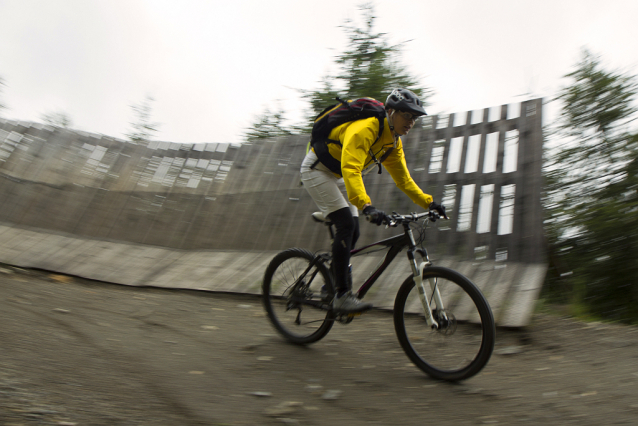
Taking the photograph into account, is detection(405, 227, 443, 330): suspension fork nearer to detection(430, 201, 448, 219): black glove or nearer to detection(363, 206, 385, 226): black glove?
detection(430, 201, 448, 219): black glove

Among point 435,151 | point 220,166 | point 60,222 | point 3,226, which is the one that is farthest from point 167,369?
point 3,226

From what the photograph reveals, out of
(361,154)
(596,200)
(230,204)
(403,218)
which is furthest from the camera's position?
(230,204)

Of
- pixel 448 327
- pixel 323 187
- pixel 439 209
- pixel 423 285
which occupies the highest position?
pixel 323 187

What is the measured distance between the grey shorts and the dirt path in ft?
4.02

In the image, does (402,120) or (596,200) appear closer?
(402,120)

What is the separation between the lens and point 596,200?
5281 mm

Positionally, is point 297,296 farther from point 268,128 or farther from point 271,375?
point 268,128

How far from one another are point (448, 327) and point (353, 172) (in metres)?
1.25

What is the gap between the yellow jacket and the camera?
345cm

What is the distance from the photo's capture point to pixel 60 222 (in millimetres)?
7641

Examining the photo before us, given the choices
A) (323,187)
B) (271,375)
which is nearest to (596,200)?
(323,187)

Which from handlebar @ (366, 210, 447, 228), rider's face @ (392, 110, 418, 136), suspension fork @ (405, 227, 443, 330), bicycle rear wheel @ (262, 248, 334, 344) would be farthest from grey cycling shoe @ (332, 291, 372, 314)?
rider's face @ (392, 110, 418, 136)

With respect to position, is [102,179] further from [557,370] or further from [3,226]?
[557,370]

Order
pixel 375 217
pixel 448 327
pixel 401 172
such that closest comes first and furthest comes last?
pixel 375 217 < pixel 448 327 < pixel 401 172
